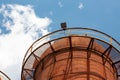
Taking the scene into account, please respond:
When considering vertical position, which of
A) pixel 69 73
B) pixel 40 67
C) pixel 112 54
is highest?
pixel 112 54

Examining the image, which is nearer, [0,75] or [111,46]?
[111,46]

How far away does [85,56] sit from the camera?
16.4 m

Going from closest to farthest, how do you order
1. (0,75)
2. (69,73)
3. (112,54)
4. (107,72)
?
(69,73), (107,72), (112,54), (0,75)

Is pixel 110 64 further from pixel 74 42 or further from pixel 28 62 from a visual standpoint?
pixel 28 62

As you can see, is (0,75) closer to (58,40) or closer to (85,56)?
(58,40)

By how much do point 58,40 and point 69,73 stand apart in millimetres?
2968

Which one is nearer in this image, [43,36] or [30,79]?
[43,36]

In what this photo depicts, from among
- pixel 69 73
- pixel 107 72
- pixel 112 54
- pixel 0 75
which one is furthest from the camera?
pixel 0 75

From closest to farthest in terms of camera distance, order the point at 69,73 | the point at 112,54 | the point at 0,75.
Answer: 1. the point at 69,73
2. the point at 112,54
3. the point at 0,75

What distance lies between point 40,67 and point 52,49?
4.15ft

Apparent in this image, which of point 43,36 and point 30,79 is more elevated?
point 43,36

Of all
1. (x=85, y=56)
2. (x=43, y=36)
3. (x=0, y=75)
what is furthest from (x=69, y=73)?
(x=0, y=75)

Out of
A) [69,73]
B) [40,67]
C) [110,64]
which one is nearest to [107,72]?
[110,64]

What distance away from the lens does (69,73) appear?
50.1 feet
